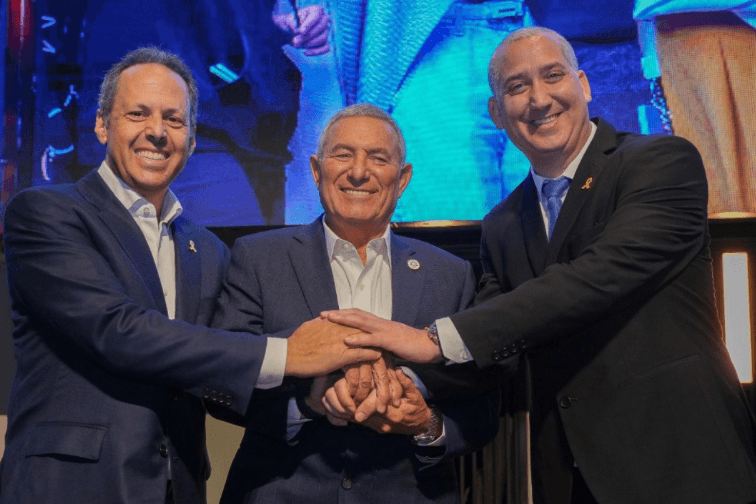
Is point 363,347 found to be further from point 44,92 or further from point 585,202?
point 44,92

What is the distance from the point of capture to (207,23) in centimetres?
435

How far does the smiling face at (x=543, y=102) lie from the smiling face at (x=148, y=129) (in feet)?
3.70

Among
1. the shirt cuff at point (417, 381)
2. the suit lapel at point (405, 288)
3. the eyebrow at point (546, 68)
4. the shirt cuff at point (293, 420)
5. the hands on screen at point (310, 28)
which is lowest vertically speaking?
the shirt cuff at point (293, 420)

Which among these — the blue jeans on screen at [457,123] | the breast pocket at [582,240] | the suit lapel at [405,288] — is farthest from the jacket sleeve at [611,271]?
the blue jeans on screen at [457,123]

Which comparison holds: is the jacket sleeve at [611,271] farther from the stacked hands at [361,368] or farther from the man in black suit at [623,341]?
the stacked hands at [361,368]

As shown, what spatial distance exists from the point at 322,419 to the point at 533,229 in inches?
36.5

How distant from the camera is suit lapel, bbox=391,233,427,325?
2.43 meters

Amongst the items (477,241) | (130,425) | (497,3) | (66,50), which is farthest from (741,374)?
(66,50)

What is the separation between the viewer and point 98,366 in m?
2.16

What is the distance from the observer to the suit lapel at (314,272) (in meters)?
2.39

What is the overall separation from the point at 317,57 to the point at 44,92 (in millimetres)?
1568

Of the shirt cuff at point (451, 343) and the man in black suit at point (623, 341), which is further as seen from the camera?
the shirt cuff at point (451, 343)

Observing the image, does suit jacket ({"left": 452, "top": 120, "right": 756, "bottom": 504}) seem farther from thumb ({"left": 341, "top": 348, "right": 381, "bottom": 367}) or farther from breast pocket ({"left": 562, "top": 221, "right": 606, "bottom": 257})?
thumb ({"left": 341, "top": 348, "right": 381, "bottom": 367})

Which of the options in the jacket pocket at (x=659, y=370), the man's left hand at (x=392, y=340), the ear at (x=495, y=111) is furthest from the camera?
the ear at (x=495, y=111)
